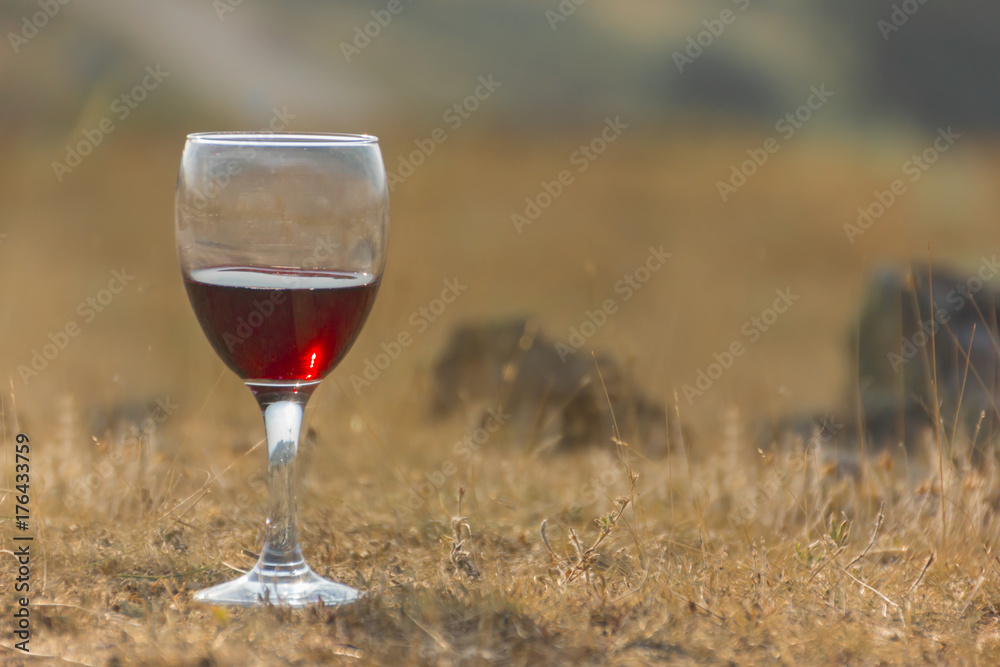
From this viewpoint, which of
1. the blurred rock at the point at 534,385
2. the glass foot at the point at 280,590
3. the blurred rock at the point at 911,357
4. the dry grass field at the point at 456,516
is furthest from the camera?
the blurred rock at the point at 534,385

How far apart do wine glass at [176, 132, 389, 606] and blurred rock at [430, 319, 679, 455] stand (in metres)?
2.05

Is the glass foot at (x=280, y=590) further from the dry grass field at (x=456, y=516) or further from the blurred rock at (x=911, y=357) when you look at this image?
the blurred rock at (x=911, y=357)

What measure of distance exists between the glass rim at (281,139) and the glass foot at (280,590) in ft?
2.55

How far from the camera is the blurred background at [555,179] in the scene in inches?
151

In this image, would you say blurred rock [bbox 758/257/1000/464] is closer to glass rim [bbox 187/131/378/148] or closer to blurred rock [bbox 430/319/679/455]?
blurred rock [bbox 430/319/679/455]

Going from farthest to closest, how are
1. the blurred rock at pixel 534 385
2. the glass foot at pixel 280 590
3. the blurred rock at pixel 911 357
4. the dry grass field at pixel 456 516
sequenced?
1. the blurred rock at pixel 534 385
2. the blurred rock at pixel 911 357
3. the glass foot at pixel 280 590
4. the dry grass field at pixel 456 516

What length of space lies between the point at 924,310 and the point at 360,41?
103 inches

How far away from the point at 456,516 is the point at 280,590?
0.63 m

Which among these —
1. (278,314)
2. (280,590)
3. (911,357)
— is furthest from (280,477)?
(911,357)

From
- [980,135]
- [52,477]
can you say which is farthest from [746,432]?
[980,135]

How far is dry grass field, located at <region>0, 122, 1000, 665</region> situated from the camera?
188 centimetres

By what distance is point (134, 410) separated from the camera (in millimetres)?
4195

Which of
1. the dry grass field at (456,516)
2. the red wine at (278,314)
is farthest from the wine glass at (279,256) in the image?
the dry grass field at (456,516)

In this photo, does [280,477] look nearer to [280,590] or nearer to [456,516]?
[280,590]
